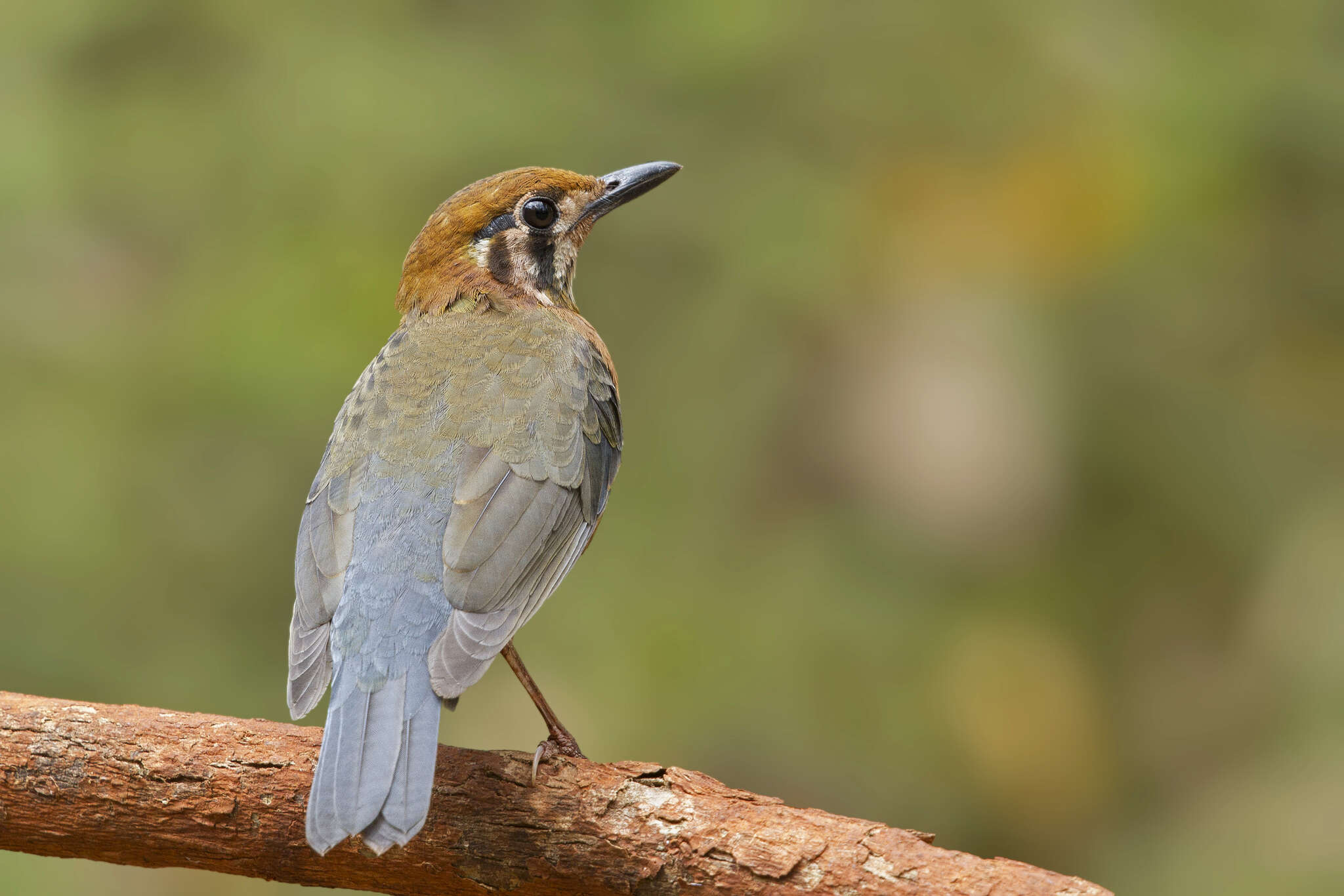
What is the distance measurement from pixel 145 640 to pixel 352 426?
240 centimetres

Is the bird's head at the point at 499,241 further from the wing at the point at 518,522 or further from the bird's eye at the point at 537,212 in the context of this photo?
the wing at the point at 518,522

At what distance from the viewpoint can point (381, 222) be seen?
6703mm

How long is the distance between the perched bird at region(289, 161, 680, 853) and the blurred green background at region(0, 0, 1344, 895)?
4.48ft

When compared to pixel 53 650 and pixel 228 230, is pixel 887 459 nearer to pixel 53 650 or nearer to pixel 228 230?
pixel 228 230

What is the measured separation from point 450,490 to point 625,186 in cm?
166

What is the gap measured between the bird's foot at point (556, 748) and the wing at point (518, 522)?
0.24 m

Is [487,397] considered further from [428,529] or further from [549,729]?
[549,729]

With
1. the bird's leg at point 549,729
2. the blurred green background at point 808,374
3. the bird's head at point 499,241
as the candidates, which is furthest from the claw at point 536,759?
the blurred green background at point 808,374

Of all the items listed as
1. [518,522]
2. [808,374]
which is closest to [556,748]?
[518,522]

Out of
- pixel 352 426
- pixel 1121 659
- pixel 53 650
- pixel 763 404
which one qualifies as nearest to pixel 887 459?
pixel 763 404

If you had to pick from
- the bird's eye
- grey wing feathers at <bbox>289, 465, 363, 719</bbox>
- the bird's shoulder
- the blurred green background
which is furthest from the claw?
the blurred green background

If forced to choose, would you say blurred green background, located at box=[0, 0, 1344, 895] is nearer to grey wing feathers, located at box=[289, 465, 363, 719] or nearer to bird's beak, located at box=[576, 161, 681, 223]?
bird's beak, located at box=[576, 161, 681, 223]

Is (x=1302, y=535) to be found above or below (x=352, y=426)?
above

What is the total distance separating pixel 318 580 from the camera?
3.96 metres
